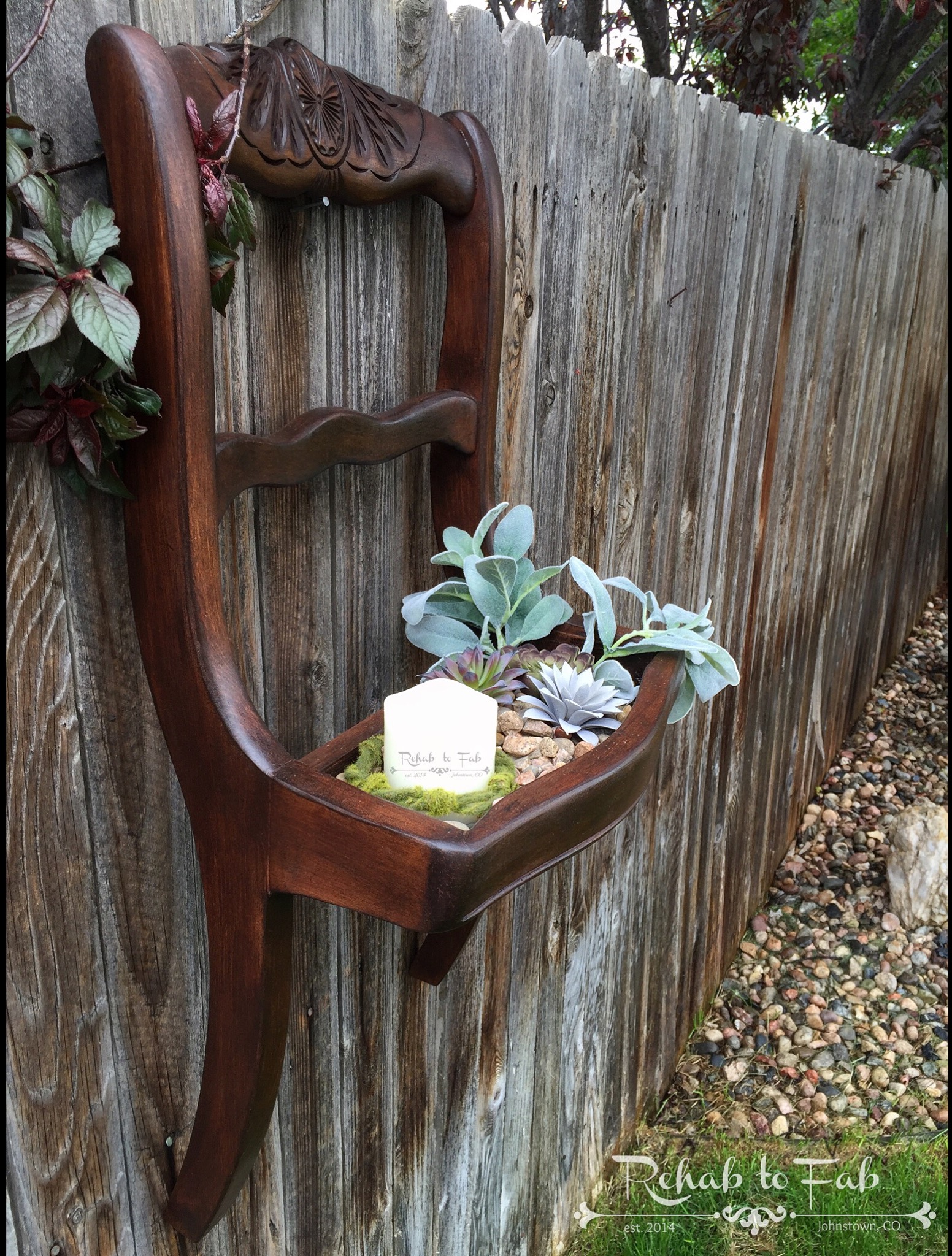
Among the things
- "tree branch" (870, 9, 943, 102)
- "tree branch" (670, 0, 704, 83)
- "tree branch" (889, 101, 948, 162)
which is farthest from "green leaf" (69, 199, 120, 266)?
"tree branch" (889, 101, 948, 162)

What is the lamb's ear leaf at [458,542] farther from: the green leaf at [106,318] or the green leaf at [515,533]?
the green leaf at [106,318]

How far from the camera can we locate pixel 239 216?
2.85 feet

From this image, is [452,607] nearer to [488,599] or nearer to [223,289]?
[488,599]

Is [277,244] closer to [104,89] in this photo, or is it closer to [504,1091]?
[104,89]

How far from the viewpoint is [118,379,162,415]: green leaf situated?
2.67ft

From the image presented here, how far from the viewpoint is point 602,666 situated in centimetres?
113

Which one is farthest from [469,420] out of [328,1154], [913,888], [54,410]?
[913,888]

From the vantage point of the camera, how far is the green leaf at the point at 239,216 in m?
0.86

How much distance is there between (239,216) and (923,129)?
4.16 meters

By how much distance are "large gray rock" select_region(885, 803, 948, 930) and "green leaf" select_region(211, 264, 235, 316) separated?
3.06 m

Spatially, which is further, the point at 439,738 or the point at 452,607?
the point at 452,607

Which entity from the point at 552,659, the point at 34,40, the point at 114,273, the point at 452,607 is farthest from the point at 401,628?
the point at 34,40

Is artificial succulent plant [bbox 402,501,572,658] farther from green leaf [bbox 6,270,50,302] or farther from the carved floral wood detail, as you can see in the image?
green leaf [bbox 6,270,50,302]

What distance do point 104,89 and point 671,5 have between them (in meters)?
2.84
